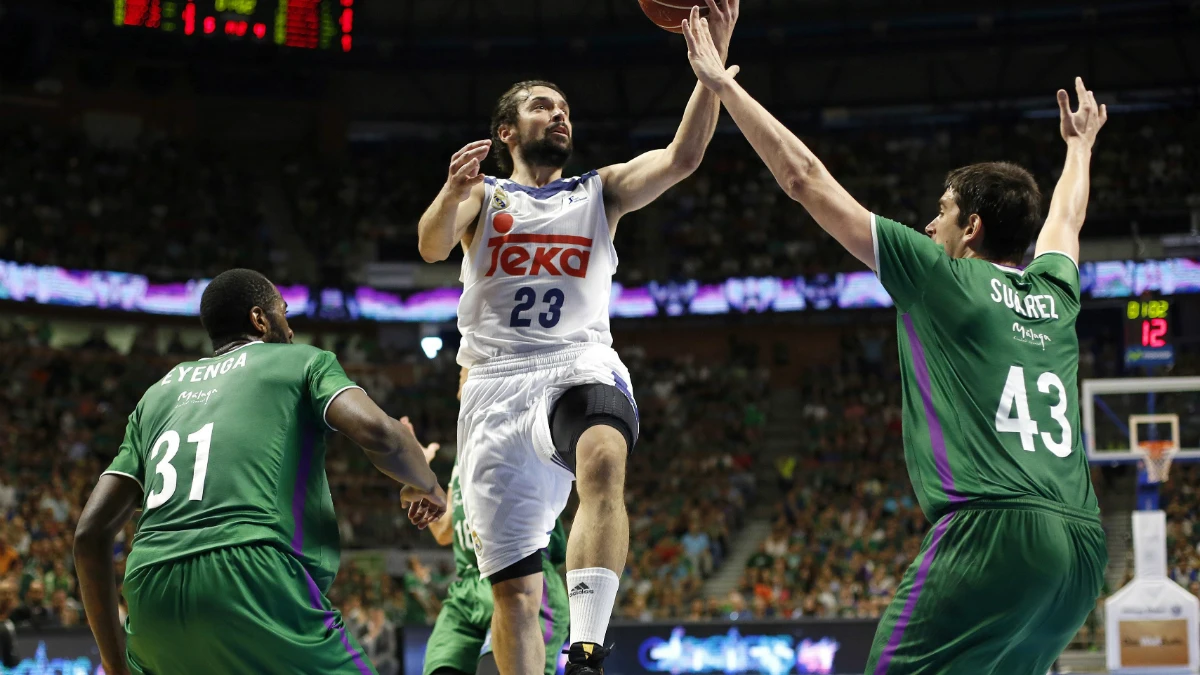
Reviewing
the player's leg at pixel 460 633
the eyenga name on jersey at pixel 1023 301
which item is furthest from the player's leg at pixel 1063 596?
the player's leg at pixel 460 633

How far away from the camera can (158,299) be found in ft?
85.6

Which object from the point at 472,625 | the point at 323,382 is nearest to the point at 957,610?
the point at 323,382

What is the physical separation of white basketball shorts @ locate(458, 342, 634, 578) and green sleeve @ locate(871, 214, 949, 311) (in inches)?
66.1

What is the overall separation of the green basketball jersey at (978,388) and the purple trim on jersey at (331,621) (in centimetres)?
199

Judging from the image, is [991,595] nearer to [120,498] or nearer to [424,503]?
[424,503]

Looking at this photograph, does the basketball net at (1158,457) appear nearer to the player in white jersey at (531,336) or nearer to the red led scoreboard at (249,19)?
the player in white jersey at (531,336)

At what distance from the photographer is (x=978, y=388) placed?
406cm

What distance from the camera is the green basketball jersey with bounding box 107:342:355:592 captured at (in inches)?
167

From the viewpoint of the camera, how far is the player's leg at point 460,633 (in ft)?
24.0

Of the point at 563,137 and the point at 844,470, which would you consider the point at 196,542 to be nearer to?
the point at 563,137

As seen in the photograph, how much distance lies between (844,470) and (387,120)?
14.8m

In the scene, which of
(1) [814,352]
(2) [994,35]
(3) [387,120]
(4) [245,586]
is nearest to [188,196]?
(3) [387,120]

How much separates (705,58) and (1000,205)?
4.07 ft

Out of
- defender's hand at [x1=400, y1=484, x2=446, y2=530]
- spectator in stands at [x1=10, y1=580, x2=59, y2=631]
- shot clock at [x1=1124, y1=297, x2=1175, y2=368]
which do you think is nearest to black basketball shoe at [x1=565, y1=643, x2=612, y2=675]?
defender's hand at [x1=400, y1=484, x2=446, y2=530]
